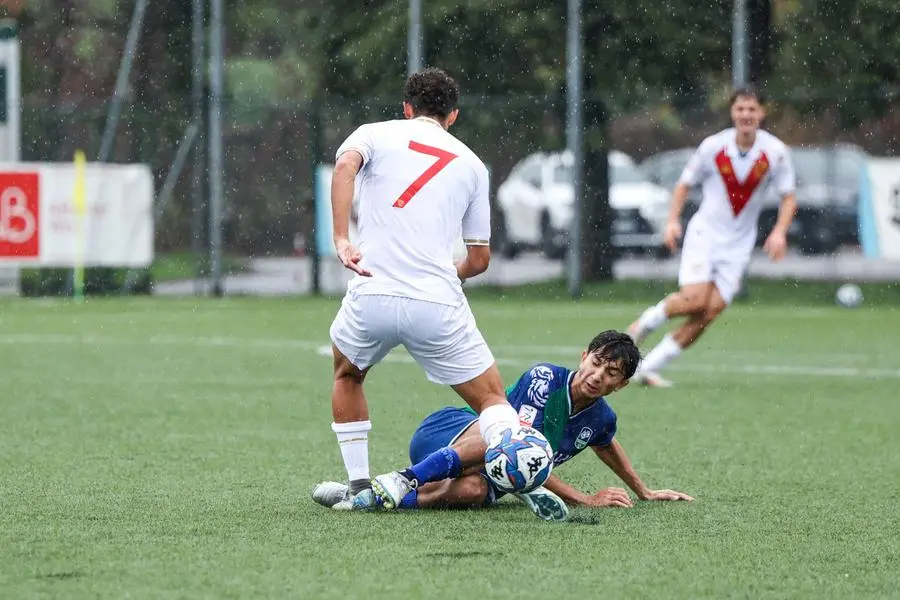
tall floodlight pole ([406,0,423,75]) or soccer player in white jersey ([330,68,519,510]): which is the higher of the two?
tall floodlight pole ([406,0,423,75])

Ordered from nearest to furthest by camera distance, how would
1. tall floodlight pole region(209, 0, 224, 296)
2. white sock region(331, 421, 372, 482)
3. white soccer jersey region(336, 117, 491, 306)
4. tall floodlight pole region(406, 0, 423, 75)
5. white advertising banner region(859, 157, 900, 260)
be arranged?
white soccer jersey region(336, 117, 491, 306) → white sock region(331, 421, 372, 482) → white advertising banner region(859, 157, 900, 260) → tall floodlight pole region(406, 0, 423, 75) → tall floodlight pole region(209, 0, 224, 296)

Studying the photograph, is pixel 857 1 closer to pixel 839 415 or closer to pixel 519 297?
pixel 519 297

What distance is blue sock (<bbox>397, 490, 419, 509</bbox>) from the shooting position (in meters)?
6.55

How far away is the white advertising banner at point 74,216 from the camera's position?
21.7 m

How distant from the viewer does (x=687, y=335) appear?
11.8 metres

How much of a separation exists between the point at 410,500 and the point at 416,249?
98cm

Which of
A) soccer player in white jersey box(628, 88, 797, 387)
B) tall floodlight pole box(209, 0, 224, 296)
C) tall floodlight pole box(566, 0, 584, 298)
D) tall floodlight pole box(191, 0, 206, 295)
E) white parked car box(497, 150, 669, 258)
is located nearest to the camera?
soccer player in white jersey box(628, 88, 797, 387)

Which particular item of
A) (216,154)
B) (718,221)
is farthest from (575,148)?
(718,221)

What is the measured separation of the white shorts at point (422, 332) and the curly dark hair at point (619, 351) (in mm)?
404

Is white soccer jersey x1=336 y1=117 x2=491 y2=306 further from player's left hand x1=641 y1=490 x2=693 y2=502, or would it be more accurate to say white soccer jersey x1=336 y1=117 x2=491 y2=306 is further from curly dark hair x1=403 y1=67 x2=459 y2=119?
player's left hand x1=641 y1=490 x2=693 y2=502

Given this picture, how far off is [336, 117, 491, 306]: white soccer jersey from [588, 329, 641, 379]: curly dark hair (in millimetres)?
543

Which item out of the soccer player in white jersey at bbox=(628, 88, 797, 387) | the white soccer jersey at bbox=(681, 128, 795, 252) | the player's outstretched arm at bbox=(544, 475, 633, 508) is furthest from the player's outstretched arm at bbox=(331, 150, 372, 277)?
the white soccer jersey at bbox=(681, 128, 795, 252)

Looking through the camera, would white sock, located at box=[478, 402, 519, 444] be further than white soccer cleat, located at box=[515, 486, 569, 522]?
No

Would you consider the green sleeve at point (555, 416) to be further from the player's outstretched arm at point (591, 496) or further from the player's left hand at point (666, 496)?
the player's left hand at point (666, 496)
